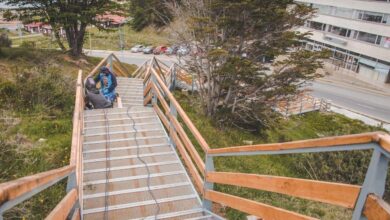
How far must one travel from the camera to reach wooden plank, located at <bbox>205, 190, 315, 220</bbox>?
2601 mm

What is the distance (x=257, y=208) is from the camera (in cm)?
322

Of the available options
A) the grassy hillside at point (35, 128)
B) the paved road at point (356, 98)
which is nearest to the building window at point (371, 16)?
the paved road at point (356, 98)

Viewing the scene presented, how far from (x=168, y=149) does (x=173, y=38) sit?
930 cm

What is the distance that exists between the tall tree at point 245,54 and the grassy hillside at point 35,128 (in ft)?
18.8

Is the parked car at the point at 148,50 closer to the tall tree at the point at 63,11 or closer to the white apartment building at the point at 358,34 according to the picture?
the white apartment building at the point at 358,34

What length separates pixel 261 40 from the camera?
1352 centimetres

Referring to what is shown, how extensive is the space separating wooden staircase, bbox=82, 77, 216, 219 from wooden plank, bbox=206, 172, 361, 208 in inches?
67.3

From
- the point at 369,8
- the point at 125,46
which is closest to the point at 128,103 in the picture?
the point at 369,8

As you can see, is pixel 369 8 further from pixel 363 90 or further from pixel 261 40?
pixel 261 40

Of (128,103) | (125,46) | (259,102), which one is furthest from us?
(125,46)

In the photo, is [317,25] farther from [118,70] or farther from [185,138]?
[185,138]

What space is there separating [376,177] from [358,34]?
38615 mm

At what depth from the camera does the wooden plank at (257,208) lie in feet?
8.53

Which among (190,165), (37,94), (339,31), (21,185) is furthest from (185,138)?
(339,31)
